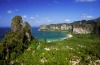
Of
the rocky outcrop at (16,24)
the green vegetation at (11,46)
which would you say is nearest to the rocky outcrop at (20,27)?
the rocky outcrop at (16,24)

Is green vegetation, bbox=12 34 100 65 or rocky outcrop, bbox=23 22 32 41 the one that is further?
rocky outcrop, bbox=23 22 32 41

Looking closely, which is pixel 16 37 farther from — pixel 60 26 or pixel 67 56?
pixel 60 26

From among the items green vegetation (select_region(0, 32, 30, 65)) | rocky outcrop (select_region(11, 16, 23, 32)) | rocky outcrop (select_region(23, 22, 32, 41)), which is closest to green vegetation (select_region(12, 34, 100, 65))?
green vegetation (select_region(0, 32, 30, 65))

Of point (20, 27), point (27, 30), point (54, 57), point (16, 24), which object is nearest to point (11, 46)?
point (20, 27)

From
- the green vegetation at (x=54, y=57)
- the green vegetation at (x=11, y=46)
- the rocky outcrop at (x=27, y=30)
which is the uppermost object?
the rocky outcrop at (x=27, y=30)

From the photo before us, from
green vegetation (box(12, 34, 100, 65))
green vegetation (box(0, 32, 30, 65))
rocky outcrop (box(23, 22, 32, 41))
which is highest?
rocky outcrop (box(23, 22, 32, 41))

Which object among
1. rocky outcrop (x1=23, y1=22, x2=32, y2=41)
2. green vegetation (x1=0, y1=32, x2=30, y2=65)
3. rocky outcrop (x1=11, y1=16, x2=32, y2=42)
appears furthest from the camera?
rocky outcrop (x1=23, y1=22, x2=32, y2=41)

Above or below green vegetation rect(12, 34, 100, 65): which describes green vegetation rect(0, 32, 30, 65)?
above

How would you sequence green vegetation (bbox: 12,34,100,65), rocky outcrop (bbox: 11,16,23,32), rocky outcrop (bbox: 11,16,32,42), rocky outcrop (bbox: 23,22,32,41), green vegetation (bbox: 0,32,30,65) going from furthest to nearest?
1. rocky outcrop (bbox: 23,22,32,41)
2. rocky outcrop (bbox: 11,16,23,32)
3. rocky outcrop (bbox: 11,16,32,42)
4. green vegetation (bbox: 0,32,30,65)
5. green vegetation (bbox: 12,34,100,65)

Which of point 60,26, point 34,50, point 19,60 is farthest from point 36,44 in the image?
point 60,26

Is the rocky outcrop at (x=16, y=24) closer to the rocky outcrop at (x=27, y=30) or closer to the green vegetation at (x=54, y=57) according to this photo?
the rocky outcrop at (x=27, y=30)

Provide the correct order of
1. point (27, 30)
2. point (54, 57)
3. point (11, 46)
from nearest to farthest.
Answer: point (54, 57)
point (11, 46)
point (27, 30)

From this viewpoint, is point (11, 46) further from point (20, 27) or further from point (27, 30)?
point (27, 30)

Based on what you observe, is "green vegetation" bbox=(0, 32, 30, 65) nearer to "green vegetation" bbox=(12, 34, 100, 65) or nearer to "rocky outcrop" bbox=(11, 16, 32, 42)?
"green vegetation" bbox=(12, 34, 100, 65)
